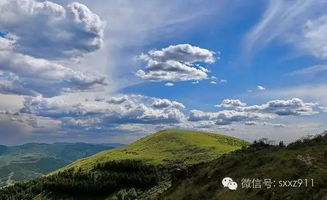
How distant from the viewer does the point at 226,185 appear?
5538 cm

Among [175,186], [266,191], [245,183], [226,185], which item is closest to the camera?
[266,191]

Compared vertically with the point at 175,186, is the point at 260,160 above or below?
above

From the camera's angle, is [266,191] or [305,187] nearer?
[305,187]

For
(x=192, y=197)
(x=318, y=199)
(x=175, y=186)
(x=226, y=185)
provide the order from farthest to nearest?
(x=175, y=186) → (x=192, y=197) → (x=226, y=185) → (x=318, y=199)

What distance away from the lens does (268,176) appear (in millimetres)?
50406

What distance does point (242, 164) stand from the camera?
2530 inches

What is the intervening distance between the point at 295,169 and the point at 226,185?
1042 centimetres

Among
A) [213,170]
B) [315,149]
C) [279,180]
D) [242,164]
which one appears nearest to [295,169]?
[279,180]

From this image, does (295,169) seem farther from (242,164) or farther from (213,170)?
(213,170)

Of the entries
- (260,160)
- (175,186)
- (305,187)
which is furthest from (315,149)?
(175,186)

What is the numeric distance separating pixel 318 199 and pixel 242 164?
2607cm

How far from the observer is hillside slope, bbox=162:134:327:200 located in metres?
43.4

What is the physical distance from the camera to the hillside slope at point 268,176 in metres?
43.4

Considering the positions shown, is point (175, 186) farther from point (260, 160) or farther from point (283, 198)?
point (283, 198)
